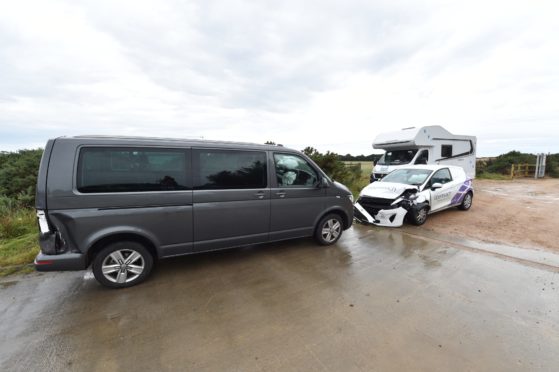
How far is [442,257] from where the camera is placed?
4.18 meters

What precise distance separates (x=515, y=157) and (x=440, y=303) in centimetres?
2821

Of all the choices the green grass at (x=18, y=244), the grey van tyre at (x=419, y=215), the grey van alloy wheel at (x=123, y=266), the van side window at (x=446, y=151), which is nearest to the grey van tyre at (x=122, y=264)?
the grey van alloy wheel at (x=123, y=266)

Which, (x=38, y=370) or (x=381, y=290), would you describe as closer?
(x=38, y=370)

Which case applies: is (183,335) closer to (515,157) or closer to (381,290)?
(381,290)

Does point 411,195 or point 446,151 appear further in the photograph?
point 446,151

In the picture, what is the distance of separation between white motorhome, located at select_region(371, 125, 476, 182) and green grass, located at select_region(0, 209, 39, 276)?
36.4 ft

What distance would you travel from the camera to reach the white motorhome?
10.6 m

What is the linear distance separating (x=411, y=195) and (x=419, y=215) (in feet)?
1.73

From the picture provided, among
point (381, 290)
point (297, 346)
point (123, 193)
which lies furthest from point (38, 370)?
point (381, 290)

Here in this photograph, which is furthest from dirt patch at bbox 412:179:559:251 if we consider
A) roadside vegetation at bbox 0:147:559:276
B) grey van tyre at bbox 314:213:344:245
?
roadside vegetation at bbox 0:147:559:276

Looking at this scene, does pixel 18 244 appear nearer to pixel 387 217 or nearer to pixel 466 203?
pixel 387 217

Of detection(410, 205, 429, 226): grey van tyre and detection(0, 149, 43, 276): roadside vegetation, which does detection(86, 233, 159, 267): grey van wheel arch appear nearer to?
detection(0, 149, 43, 276): roadside vegetation

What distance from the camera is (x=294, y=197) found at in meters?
4.14

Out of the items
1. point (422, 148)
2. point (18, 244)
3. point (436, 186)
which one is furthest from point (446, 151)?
point (18, 244)
